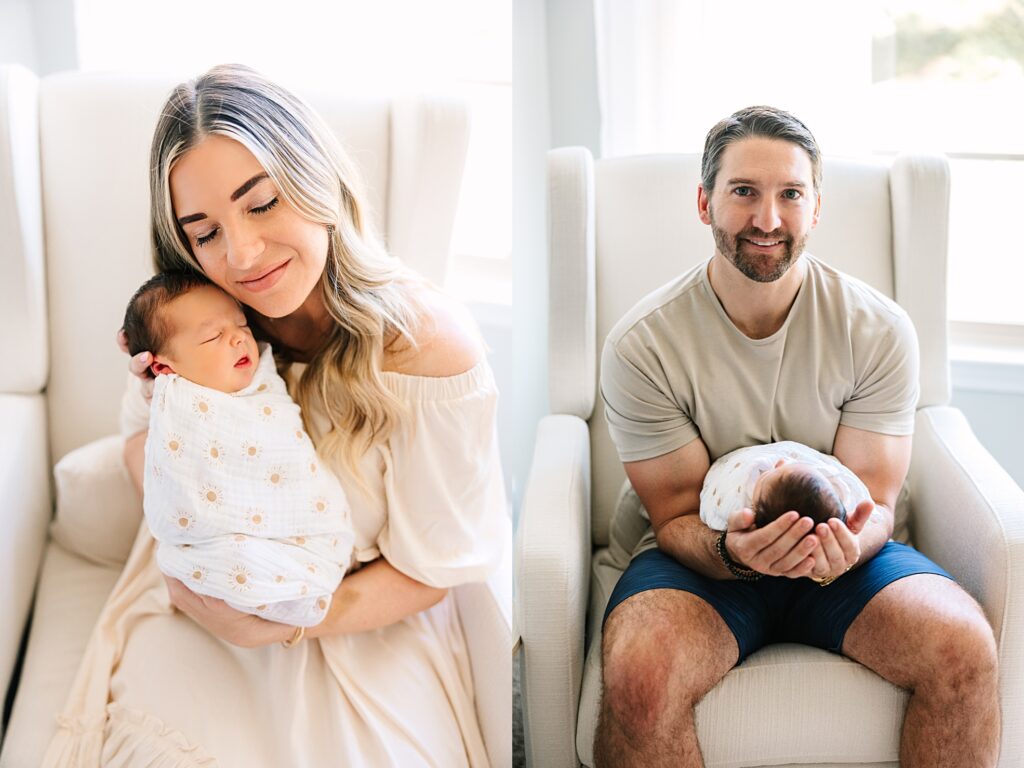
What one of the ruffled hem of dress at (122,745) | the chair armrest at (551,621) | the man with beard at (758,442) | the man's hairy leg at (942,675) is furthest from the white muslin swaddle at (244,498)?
the man's hairy leg at (942,675)

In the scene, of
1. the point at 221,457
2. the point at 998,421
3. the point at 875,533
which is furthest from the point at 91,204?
the point at 998,421

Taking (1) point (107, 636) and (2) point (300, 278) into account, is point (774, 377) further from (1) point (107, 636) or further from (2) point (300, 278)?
(1) point (107, 636)

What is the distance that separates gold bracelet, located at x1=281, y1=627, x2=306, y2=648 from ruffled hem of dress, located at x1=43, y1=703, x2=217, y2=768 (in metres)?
0.14

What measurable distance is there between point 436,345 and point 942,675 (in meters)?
0.78

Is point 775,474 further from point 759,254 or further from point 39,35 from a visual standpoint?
point 39,35

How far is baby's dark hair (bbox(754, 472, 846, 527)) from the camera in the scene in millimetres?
1181

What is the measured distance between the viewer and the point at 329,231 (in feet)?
3.31

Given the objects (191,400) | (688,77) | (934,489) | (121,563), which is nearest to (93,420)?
(121,563)

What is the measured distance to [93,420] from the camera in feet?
3.70

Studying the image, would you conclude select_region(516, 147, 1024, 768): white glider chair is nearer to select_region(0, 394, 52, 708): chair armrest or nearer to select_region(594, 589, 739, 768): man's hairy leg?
select_region(594, 589, 739, 768): man's hairy leg

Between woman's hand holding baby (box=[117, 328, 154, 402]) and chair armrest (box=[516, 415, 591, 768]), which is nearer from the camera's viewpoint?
woman's hand holding baby (box=[117, 328, 154, 402])

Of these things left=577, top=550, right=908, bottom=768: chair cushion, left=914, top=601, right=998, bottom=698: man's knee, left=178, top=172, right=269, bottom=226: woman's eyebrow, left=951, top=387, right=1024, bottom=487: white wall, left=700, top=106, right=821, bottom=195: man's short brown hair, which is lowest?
left=577, top=550, right=908, bottom=768: chair cushion

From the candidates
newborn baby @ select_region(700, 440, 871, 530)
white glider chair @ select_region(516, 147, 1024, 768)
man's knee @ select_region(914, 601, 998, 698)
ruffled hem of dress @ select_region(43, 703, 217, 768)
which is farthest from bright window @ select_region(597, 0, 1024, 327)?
ruffled hem of dress @ select_region(43, 703, 217, 768)

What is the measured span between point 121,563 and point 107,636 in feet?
0.39
